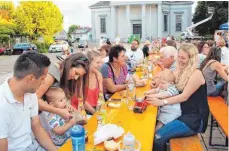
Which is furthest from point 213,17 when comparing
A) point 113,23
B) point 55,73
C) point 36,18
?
point 55,73

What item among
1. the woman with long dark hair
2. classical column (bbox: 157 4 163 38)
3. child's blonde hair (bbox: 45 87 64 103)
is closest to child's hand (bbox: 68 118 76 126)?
child's blonde hair (bbox: 45 87 64 103)

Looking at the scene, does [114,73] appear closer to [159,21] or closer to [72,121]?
[72,121]

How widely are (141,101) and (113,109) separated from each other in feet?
1.02

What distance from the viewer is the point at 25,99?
7.11 feet

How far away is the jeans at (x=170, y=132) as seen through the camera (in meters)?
2.99

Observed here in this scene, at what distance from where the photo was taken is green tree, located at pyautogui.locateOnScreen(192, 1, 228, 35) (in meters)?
30.0

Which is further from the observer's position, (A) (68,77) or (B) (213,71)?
(B) (213,71)

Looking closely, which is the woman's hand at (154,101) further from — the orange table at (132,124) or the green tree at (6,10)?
the green tree at (6,10)

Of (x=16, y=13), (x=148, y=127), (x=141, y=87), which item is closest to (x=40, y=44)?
(x=16, y=13)

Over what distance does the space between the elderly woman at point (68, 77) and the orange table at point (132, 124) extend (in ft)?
1.30

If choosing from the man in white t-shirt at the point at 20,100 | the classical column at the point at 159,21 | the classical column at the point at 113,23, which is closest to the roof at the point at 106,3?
the classical column at the point at 113,23

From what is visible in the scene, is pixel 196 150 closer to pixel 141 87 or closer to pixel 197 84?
pixel 197 84

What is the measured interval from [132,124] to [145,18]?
43786 mm

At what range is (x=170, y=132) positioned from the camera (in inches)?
118
